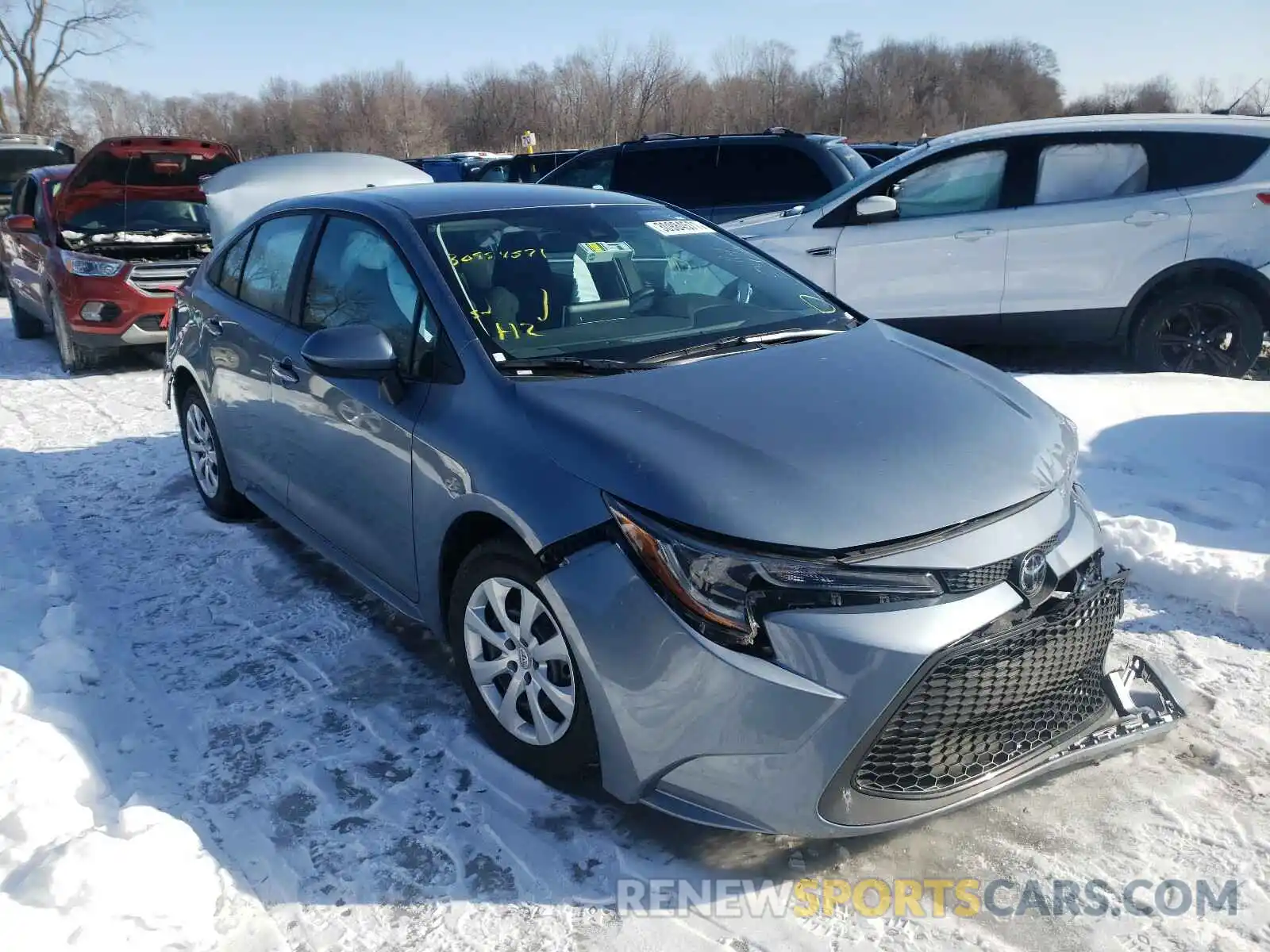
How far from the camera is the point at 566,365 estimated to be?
315 cm

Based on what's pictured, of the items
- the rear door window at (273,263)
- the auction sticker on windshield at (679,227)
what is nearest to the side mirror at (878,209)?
the auction sticker on windshield at (679,227)

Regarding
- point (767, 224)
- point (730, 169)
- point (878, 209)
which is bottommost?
point (767, 224)

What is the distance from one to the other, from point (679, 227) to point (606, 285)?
A: 0.65 m

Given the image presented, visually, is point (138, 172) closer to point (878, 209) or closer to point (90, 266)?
point (90, 266)

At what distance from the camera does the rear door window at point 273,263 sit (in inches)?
170

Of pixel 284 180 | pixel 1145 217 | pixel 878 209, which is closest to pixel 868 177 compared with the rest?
pixel 878 209

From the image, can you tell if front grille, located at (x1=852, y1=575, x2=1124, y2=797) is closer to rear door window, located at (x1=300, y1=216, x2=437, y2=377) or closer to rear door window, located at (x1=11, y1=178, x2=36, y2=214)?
rear door window, located at (x1=300, y1=216, x2=437, y2=377)

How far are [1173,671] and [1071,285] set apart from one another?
424 centimetres

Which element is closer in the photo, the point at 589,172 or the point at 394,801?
the point at 394,801

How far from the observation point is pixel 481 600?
3049 millimetres

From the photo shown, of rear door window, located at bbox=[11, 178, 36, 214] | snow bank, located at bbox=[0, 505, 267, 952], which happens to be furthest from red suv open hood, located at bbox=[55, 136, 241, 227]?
snow bank, located at bbox=[0, 505, 267, 952]

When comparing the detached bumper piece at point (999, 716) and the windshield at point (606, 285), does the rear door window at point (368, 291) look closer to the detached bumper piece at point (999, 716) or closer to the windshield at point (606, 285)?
the windshield at point (606, 285)

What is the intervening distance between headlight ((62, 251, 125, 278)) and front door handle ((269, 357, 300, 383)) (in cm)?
554

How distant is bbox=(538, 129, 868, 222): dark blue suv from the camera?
913 cm
